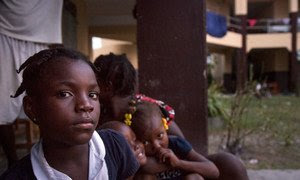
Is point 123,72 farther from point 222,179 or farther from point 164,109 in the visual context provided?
point 222,179

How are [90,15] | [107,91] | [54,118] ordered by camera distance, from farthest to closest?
[90,15], [107,91], [54,118]

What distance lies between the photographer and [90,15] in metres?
7.80

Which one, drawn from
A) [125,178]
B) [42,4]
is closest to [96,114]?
[125,178]

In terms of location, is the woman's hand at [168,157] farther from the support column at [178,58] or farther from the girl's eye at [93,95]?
the support column at [178,58]

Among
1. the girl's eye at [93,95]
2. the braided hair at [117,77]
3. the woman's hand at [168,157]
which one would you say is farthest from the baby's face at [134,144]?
the girl's eye at [93,95]

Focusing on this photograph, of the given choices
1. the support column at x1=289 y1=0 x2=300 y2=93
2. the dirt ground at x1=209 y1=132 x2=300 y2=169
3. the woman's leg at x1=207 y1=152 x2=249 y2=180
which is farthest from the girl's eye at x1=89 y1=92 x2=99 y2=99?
the support column at x1=289 y1=0 x2=300 y2=93

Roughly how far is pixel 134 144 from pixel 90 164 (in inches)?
17.5

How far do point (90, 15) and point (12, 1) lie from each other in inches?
209

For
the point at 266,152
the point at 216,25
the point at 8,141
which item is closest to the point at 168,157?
the point at 8,141

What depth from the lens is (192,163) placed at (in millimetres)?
1898

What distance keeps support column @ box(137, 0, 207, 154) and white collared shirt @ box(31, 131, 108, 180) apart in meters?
1.43

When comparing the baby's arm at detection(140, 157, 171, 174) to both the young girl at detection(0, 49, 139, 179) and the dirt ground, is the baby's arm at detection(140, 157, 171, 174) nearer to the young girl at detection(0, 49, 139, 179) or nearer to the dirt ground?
the young girl at detection(0, 49, 139, 179)

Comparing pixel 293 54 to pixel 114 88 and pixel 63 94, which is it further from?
pixel 63 94

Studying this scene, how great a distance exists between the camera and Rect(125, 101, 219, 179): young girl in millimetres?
1739
